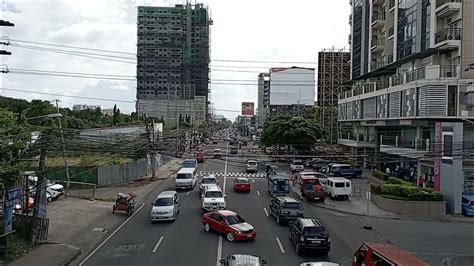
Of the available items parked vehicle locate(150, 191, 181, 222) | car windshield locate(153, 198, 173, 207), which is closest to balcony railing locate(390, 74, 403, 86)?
parked vehicle locate(150, 191, 181, 222)

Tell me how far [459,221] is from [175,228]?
17.2 meters

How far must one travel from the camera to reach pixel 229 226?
21.7 metres

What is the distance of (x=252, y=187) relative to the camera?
41.5 metres

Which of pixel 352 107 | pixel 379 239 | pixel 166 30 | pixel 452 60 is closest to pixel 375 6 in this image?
pixel 352 107

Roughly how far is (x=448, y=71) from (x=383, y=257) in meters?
27.5

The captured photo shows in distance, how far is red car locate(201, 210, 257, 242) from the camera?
21.2m

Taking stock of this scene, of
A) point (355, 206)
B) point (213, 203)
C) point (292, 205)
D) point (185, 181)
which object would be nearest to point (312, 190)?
point (355, 206)

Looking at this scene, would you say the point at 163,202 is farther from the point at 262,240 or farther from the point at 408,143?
the point at 408,143

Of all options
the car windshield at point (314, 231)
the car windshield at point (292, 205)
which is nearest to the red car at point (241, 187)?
the car windshield at point (292, 205)

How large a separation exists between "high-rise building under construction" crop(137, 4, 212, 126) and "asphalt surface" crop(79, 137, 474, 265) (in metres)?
18.3

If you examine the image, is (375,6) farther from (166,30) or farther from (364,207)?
(364,207)

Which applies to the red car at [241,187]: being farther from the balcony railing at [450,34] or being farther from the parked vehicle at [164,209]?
the balcony railing at [450,34]

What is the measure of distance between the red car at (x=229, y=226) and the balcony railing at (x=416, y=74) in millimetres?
23446

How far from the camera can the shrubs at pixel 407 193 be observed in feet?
97.6
